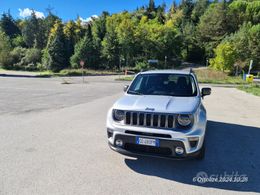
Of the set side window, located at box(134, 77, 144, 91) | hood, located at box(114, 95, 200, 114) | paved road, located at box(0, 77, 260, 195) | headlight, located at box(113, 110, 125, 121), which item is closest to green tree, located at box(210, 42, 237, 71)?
paved road, located at box(0, 77, 260, 195)

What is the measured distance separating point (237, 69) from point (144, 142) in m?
45.6

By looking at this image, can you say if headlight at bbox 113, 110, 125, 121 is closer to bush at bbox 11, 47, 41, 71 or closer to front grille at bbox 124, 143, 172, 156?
front grille at bbox 124, 143, 172, 156

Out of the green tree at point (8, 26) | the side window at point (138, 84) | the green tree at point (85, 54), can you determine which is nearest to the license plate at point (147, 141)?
the side window at point (138, 84)

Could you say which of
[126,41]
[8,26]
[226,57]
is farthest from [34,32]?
[226,57]

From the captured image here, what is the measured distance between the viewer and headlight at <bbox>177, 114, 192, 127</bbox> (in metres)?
3.48

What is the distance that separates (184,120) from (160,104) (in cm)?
52

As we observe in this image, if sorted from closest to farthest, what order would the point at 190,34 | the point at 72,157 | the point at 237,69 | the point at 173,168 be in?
1. the point at 173,168
2. the point at 72,157
3. the point at 237,69
4. the point at 190,34

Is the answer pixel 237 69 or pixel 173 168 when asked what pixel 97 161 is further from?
pixel 237 69

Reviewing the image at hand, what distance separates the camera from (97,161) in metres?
4.07

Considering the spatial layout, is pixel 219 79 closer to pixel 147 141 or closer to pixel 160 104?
pixel 160 104

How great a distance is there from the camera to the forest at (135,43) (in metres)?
46.8

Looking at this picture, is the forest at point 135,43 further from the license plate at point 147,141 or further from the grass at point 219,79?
the license plate at point 147,141

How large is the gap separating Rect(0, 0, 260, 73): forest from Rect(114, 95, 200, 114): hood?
4172cm

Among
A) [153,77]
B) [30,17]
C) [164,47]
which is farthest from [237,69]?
[30,17]
